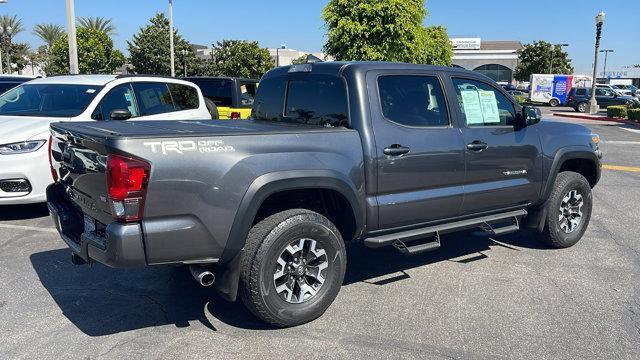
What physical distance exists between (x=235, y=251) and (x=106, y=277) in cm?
186

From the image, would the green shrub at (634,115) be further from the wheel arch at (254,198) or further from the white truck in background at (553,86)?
the wheel arch at (254,198)

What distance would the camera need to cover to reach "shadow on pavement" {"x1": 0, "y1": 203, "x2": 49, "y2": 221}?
6.81 m

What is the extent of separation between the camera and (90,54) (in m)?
40.2

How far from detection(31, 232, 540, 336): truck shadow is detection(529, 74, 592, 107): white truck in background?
43.7 m

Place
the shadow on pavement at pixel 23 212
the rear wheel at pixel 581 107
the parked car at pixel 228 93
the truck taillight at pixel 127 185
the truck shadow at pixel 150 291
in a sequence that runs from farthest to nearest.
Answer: the rear wheel at pixel 581 107 → the parked car at pixel 228 93 → the shadow on pavement at pixel 23 212 → the truck shadow at pixel 150 291 → the truck taillight at pixel 127 185

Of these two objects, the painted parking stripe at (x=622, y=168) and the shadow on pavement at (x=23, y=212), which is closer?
the shadow on pavement at (x=23, y=212)

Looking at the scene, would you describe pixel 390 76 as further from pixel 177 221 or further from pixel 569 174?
pixel 569 174

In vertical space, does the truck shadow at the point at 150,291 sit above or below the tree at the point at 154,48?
below

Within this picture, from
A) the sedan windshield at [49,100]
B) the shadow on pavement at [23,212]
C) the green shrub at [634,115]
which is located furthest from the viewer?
the green shrub at [634,115]

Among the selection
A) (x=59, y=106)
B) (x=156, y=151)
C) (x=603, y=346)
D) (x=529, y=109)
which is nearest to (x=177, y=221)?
(x=156, y=151)

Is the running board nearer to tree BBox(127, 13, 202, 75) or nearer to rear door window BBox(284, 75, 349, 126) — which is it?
rear door window BBox(284, 75, 349, 126)

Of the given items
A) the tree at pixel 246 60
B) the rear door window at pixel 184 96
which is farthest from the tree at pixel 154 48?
the rear door window at pixel 184 96

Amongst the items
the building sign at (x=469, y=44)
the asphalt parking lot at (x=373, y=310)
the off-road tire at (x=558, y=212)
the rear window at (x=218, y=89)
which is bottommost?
the asphalt parking lot at (x=373, y=310)

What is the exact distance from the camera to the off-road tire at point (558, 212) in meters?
5.68
